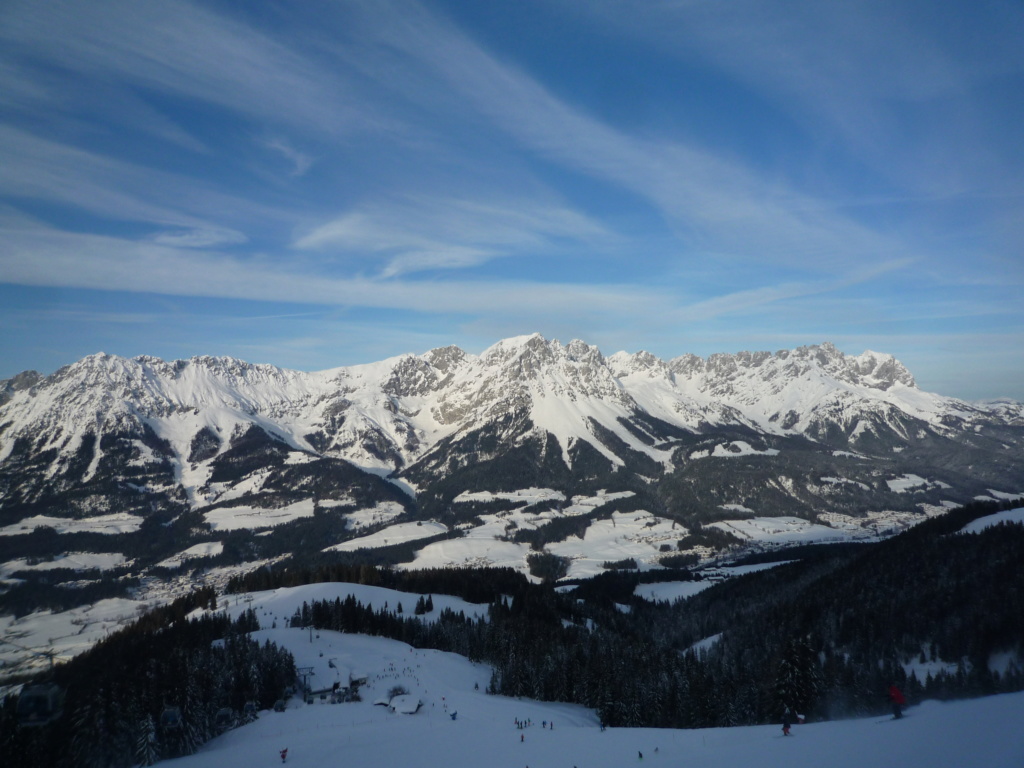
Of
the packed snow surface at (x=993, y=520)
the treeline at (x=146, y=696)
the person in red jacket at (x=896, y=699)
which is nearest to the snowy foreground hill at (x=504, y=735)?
the person in red jacket at (x=896, y=699)

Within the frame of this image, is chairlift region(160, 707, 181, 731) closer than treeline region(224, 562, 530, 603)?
Yes

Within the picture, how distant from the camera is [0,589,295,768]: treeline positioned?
2277 inches

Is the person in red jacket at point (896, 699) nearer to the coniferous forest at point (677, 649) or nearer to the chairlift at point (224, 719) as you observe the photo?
the coniferous forest at point (677, 649)

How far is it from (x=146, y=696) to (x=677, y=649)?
327ft

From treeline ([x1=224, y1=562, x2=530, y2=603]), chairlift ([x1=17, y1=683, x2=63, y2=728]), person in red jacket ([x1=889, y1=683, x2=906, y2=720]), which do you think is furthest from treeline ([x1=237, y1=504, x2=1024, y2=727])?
chairlift ([x1=17, y1=683, x2=63, y2=728])

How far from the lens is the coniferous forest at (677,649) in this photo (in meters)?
67.3

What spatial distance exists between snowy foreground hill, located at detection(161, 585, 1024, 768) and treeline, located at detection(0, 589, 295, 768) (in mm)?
4216

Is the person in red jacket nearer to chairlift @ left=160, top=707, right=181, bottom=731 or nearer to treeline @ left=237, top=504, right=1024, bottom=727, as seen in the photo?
treeline @ left=237, top=504, right=1024, bottom=727

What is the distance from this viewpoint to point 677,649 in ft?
415

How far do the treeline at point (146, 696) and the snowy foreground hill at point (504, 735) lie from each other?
4216 millimetres

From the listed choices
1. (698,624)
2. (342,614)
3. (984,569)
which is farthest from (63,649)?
(984,569)

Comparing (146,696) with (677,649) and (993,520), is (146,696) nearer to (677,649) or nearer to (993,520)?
(677,649)

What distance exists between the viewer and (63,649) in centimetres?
13762

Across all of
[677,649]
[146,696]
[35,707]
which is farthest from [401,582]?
[35,707]
